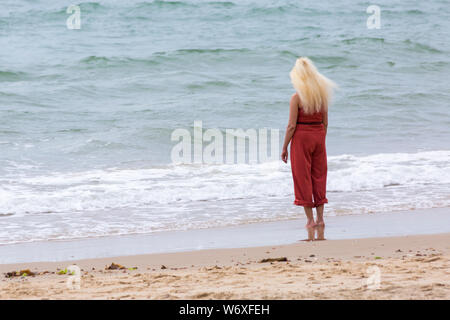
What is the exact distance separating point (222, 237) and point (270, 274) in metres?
1.81

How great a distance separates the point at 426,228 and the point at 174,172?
4387mm

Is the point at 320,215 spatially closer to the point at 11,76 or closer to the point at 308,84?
the point at 308,84

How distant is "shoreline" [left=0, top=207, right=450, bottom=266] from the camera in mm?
5793

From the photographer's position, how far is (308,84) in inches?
233

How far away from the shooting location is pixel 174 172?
9648 millimetres

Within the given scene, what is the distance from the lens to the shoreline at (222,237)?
5.79 metres

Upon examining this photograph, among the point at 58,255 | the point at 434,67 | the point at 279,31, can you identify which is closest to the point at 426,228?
the point at 58,255

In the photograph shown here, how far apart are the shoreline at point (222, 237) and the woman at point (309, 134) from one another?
1.06 ft

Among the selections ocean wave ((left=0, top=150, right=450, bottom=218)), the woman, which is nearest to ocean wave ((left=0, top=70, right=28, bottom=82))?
ocean wave ((left=0, top=150, right=450, bottom=218))

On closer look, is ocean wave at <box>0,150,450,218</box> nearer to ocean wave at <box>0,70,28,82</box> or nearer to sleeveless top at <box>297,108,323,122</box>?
sleeveless top at <box>297,108,323,122</box>
